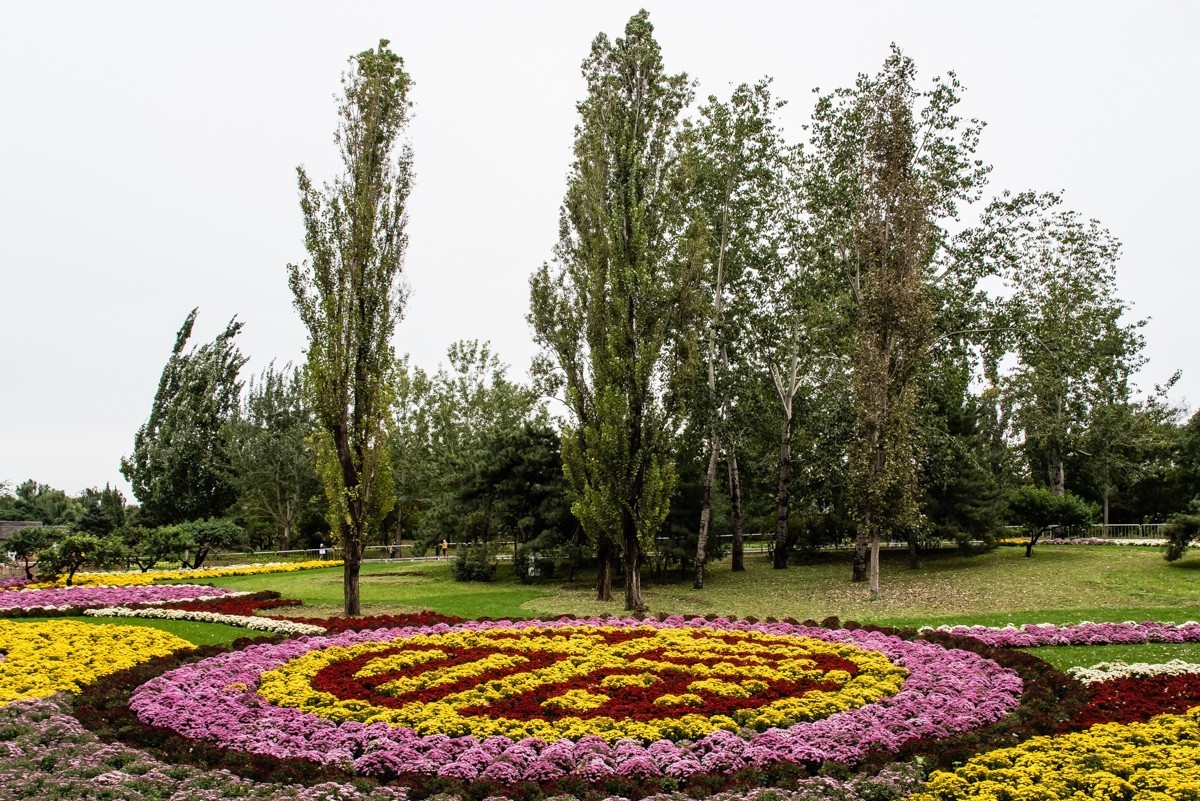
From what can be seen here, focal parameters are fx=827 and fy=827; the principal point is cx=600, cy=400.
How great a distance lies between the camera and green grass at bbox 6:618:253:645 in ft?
43.2

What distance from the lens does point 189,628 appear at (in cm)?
1436

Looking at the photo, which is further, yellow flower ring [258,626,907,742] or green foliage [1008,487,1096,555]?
green foliage [1008,487,1096,555]

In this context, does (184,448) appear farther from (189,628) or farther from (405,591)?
(189,628)

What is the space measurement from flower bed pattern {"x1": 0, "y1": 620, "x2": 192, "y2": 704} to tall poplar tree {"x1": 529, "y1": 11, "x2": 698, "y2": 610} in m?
9.33

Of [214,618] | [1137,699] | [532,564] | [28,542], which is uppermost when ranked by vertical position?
[28,542]

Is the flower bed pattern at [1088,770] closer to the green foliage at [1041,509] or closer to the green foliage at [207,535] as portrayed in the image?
the green foliage at [1041,509]

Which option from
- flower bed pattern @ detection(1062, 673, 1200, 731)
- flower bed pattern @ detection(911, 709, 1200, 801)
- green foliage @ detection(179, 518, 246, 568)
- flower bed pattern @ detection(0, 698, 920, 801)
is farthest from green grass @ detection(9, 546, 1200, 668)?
flower bed pattern @ detection(0, 698, 920, 801)

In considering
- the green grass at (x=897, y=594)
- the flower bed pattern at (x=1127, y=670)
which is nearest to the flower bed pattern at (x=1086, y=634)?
the green grass at (x=897, y=594)

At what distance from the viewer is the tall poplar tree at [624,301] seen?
18.9m

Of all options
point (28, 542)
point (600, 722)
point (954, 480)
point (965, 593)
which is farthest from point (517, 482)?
point (600, 722)

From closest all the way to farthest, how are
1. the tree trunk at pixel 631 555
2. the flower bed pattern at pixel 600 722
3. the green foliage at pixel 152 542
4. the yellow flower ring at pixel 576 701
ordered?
the flower bed pattern at pixel 600 722 → the yellow flower ring at pixel 576 701 → the tree trunk at pixel 631 555 → the green foliage at pixel 152 542

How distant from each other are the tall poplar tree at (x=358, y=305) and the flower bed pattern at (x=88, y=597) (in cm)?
415

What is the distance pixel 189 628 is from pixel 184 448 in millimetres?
32893

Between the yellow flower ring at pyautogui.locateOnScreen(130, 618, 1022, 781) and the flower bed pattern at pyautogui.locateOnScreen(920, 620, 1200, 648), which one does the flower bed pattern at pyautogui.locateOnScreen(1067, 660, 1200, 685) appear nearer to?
the yellow flower ring at pyautogui.locateOnScreen(130, 618, 1022, 781)
